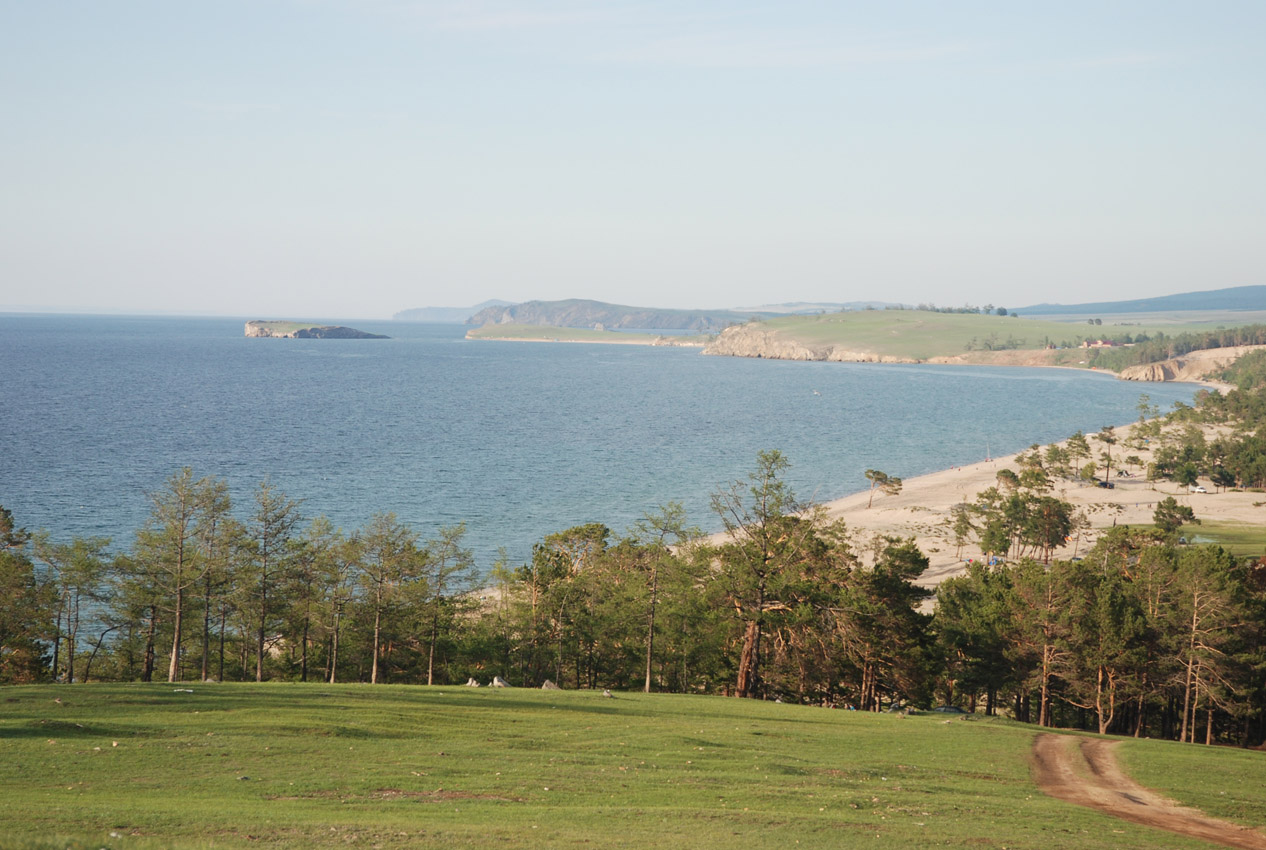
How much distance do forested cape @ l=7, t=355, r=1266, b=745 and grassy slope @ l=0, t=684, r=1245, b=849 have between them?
971cm

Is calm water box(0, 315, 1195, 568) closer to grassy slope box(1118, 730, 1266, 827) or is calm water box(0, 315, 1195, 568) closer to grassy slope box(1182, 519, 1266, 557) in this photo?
grassy slope box(1182, 519, 1266, 557)

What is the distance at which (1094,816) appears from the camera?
60.3 ft

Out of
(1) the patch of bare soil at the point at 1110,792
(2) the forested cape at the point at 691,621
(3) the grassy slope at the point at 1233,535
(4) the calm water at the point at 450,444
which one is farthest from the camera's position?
(4) the calm water at the point at 450,444

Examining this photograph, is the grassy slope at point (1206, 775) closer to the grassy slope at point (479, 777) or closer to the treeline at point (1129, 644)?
the grassy slope at point (479, 777)

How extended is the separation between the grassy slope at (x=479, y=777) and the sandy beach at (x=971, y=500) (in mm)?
44251

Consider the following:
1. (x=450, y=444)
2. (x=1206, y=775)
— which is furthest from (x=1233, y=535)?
(x=450, y=444)

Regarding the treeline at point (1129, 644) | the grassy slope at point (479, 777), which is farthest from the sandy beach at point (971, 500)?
the grassy slope at point (479, 777)

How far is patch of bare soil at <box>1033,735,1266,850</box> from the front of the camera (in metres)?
18.0

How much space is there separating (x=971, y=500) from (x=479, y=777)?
83263mm

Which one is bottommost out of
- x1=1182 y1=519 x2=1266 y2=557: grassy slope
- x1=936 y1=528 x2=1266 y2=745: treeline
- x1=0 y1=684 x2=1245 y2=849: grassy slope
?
x1=1182 y1=519 x2=1266 y2=557: grassy slope

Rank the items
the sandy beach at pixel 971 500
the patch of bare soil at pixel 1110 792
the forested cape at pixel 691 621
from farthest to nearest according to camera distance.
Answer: the sandy beach at pixel 971 500
the forested cape at pixel 691 621
the patch of bare soil at pixel 1110 792

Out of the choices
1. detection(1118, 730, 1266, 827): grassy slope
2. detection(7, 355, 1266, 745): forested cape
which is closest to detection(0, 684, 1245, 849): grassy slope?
detection(1118, 730, 1266, 827): grassy slope

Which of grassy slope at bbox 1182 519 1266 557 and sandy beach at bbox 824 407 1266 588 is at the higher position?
grassy slope at bbox 1182 519 1266 557

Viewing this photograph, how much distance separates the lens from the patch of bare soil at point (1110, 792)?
59.0 ft
